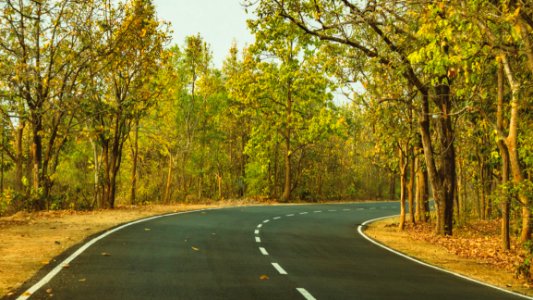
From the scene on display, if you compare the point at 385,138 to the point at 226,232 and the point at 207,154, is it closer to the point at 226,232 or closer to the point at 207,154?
the point at 226,232

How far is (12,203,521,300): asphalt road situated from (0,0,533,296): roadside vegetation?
9.97 feet

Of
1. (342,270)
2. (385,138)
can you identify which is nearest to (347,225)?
(385,138)

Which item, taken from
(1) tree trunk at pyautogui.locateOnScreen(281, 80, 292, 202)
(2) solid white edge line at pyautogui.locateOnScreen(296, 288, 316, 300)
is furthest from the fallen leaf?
(1) tree trunk at pyautogui.locateOnScreen(281, 80, 292, 202)

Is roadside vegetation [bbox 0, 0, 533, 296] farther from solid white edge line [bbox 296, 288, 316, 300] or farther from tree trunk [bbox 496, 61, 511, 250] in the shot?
solid white edge line [bbox 296, 288, 316, 300]

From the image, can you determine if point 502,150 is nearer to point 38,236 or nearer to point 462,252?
point 462,252

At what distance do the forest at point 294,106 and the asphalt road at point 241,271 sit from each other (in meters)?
3.52

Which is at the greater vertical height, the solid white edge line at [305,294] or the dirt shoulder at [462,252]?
the solid white edge line at [305,294]

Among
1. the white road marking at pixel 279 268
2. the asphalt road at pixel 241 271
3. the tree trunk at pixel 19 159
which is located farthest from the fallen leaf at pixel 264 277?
the tree trunk at pixel 19 159

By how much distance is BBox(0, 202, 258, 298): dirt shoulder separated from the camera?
9.26 metres

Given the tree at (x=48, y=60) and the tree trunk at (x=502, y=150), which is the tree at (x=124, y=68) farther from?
the tree trunk at (x=502, y=150)

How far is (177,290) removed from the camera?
7.83m

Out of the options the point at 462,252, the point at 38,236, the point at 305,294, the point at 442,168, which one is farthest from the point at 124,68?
the point at 305,294

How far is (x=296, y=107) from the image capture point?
42.2 m

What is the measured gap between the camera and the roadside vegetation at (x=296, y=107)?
13.1 meters
